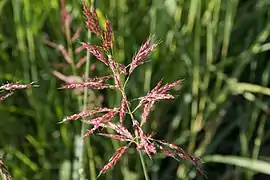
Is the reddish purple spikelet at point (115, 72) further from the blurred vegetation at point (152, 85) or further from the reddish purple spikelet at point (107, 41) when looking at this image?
the blurred vegetation at point (152, 85)

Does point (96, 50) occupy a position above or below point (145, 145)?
above

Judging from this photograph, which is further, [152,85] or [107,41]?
[152,85]

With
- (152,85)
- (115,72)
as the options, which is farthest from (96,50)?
(152,85)

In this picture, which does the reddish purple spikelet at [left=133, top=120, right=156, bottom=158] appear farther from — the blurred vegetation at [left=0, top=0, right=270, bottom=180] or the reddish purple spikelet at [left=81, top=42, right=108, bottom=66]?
the blurred vegetation at [left=0, top=0, right=270, bottom=180]

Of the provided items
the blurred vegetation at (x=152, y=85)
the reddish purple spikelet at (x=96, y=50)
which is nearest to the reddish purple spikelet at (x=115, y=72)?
the reddish purple spikelet at (x=96, y=50)

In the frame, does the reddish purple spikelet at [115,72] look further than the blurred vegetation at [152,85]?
No

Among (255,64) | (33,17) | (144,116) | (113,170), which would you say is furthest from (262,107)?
(144,116)

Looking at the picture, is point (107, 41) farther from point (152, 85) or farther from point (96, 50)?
point (152, 85)

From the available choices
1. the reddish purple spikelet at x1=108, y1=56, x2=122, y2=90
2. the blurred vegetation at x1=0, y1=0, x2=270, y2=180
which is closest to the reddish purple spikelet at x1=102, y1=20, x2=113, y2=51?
the reddish purple spikelet at x1=108, y1=56, x2=122, y2=90
